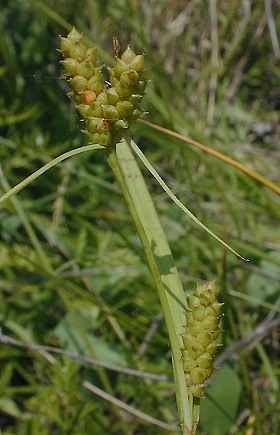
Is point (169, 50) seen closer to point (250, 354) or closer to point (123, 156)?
point (250, 354)

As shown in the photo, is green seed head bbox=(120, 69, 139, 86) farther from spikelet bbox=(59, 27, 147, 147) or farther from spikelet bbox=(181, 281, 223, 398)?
spikelet bbox=(181, 281, 223, 398)

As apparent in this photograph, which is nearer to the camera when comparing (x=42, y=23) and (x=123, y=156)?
(x=123, y=156)

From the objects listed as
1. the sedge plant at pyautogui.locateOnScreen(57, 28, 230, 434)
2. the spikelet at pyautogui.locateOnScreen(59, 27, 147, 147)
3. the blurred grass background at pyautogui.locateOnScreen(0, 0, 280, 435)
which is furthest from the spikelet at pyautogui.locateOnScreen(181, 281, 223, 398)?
the blurred grass background at pyautogui.locateOnScreen(0, 0, 280, 435)

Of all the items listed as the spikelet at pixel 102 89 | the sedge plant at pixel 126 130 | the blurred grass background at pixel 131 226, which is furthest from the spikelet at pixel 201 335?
the blurred grass background at pixel 131 226

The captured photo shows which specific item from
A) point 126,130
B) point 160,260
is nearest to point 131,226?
point 160,260

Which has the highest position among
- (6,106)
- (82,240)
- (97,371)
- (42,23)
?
(42,23)

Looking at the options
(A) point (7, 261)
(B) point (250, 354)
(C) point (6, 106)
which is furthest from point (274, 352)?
(C) point (6, 106)

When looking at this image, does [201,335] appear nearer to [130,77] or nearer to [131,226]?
[130,77]
